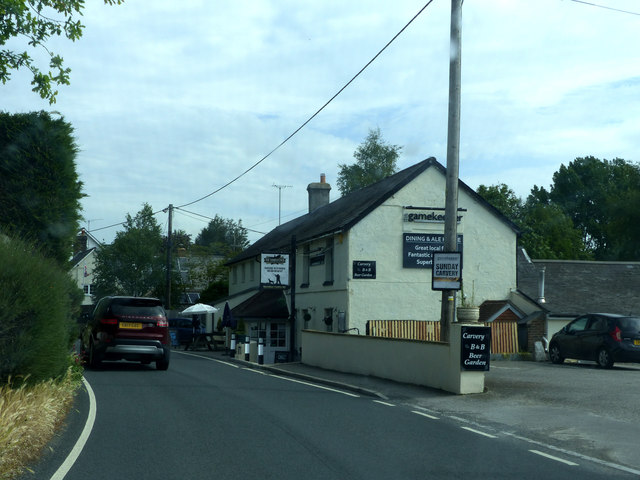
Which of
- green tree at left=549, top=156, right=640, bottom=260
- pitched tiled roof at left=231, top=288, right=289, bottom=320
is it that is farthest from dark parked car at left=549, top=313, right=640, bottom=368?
green tree at left=549, top=156, right=640, bottom=260

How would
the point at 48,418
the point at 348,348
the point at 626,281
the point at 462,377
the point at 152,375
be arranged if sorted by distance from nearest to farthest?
the point at 48,418, the point at 462,377, the point at 152,375, the point at 348,348, the point at 626,281

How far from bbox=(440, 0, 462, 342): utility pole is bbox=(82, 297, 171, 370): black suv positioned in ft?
25.2

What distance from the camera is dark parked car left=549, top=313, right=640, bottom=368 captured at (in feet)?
70.2

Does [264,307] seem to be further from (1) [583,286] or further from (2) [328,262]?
(1) [583,286]

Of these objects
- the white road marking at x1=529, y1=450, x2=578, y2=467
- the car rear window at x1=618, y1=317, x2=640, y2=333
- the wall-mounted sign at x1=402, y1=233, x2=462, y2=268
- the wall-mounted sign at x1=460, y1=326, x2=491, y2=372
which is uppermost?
the wall-mounted sign at x1=402, y1=233, x2=462, y2=268

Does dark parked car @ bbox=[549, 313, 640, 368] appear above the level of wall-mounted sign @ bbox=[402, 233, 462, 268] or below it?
below

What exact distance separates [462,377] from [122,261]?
63.6 metres

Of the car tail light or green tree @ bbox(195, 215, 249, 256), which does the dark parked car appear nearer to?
the car tail light

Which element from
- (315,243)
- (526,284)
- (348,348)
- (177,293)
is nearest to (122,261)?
(177,293)

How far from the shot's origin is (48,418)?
32.4 feet

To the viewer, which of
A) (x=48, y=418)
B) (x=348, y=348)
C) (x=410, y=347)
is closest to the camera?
(x=48, y=418)

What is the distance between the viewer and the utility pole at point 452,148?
55.1ft

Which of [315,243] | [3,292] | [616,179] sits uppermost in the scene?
[616,179]

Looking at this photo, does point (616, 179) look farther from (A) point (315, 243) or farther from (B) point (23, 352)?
(B) point (23, 352)
